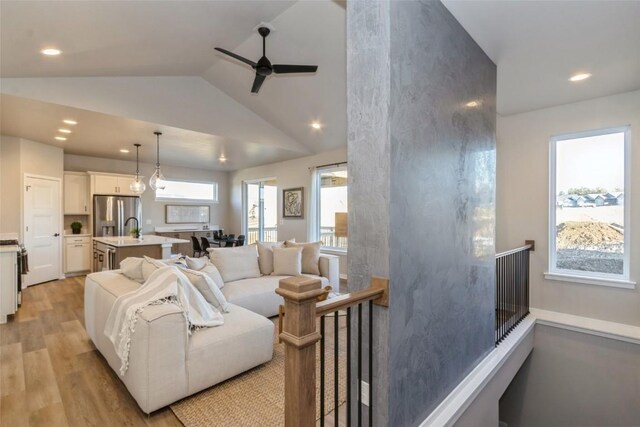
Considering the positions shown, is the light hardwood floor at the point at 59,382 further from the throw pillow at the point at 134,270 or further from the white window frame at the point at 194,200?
the white window frame at the point at 194,200

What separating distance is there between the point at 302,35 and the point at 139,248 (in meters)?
3.85

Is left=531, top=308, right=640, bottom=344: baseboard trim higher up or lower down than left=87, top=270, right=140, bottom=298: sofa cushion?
lower down

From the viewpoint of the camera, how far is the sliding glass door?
8.70 metres

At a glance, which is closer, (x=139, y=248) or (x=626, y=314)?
(x=626, y=314)

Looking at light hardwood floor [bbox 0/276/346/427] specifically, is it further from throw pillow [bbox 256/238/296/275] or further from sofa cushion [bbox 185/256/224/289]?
throw pillow [bbox 256/238/296/275]

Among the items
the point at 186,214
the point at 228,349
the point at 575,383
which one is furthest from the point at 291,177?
the point at 575,383

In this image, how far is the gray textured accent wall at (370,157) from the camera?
152 centimetres

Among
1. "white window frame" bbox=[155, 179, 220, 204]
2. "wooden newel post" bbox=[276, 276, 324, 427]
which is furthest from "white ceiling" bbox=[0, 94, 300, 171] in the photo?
"wooden newel post" bbox=[276, 276, 324, 427]

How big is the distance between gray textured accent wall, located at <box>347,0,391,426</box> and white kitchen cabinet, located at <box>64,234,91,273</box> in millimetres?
7008

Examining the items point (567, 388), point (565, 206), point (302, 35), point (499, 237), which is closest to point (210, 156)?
point (302, 35)

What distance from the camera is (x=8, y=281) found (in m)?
3.83

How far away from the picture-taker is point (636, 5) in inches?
79.5

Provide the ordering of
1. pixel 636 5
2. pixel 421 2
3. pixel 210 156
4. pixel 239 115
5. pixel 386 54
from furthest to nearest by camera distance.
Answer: pixel 210 156 < pixel 239 115 < pixel 636 5 < pixel 421 2 < pixel 386 54

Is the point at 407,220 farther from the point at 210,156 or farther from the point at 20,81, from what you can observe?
the point at 210,156
